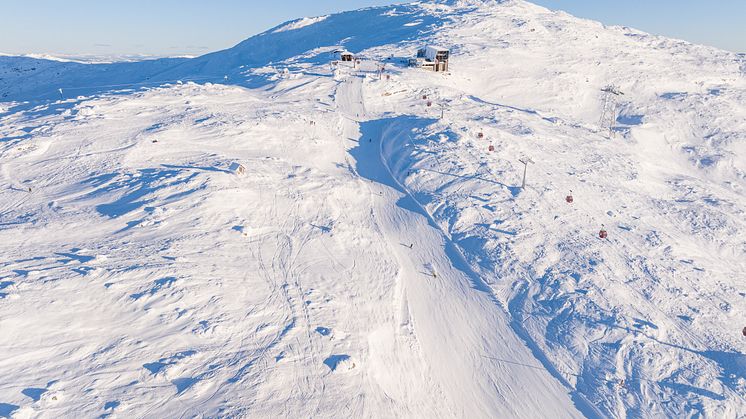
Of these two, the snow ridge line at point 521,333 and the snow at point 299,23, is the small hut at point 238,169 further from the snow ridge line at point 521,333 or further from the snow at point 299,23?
the snow at point 299,23

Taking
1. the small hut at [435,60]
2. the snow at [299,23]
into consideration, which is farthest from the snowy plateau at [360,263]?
the snow at [299,23]

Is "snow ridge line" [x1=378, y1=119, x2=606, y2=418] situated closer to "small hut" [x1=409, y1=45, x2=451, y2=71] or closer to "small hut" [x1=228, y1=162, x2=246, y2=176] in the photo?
"small hut" [x1=228, y1=162, x2=246, y2=176]

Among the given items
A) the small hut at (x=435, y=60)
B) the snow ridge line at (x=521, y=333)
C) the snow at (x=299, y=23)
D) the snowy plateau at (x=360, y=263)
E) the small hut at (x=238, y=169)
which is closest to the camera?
the snowy plateau at (x=360, y=263)

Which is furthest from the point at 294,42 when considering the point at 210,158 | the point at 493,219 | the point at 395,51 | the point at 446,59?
the point at 493,219

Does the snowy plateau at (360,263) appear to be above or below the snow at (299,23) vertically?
below

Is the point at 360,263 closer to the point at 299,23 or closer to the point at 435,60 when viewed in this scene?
the point at 435,60

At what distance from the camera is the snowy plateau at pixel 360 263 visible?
16609mm

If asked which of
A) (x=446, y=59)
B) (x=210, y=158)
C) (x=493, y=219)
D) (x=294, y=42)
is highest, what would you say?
(x=294, y=42)

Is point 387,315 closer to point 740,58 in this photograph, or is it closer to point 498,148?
point 498,148

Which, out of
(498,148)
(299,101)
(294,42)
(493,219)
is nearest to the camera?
(493,219)

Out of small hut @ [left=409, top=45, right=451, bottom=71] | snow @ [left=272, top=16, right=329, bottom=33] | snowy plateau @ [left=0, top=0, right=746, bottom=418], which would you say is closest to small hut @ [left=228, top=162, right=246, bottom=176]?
snowy plateau @ [left=0, top=0, right=746, bottom=418]

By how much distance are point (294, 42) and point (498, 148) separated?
98901mm

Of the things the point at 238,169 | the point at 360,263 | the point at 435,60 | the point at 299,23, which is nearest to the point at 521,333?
the point at 360,263

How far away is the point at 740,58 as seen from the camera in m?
87.6
